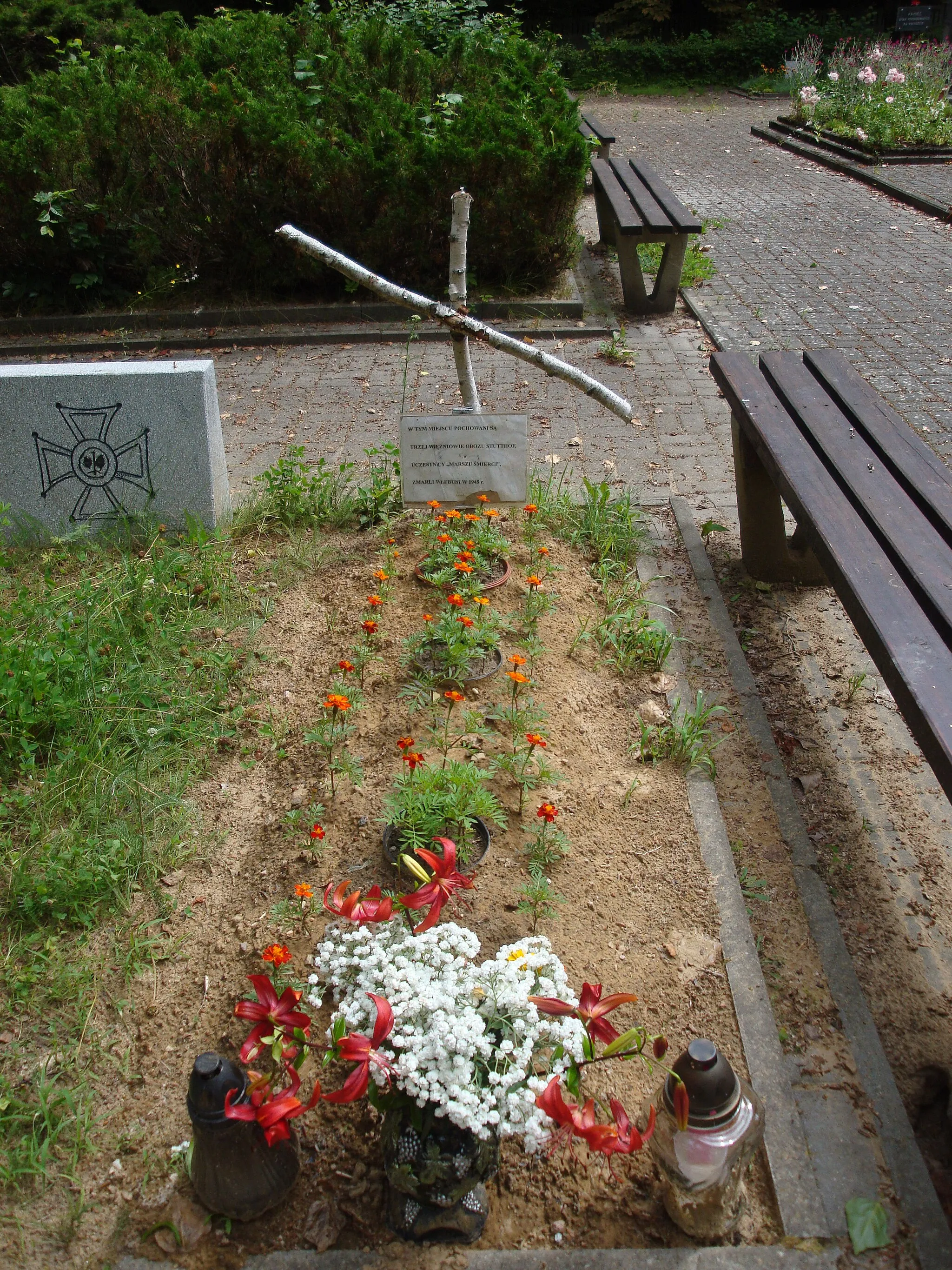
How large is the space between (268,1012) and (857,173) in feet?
39.5

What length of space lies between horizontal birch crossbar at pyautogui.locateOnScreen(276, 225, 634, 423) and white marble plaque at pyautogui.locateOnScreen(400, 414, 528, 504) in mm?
216

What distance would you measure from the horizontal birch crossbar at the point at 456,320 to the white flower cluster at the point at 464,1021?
7.17 ft

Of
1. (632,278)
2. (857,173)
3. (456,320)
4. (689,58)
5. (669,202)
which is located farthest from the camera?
(689,58)

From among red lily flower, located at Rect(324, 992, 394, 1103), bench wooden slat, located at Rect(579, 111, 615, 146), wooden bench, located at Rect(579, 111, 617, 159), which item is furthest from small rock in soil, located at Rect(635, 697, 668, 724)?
bench wooden slat, located at Rect(579, 111, 615, 146)

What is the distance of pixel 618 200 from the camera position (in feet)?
23.4

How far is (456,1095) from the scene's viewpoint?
161 centimetres

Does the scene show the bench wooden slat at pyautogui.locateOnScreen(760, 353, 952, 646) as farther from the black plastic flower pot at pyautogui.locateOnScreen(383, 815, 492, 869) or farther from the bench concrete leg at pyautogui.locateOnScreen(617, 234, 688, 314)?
the bench concrete leg at pyautogui.locateOnScreen(617, 234, 688, 314)

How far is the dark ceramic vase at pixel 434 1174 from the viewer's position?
5.53 feet

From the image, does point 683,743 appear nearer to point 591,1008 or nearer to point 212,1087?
point 591,1008

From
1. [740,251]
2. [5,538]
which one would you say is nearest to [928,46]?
[740,251]

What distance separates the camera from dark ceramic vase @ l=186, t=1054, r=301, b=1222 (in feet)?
5.41

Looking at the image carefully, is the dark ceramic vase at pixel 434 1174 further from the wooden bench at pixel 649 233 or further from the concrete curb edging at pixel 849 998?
the wooden bench at pixel 649 233

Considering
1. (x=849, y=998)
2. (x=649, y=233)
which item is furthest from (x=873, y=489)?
(x=649, y=233)

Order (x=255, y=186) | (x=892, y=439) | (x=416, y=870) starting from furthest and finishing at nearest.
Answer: (x=255, y=186)
(x=892, y=439)
(x=416, y=870)
